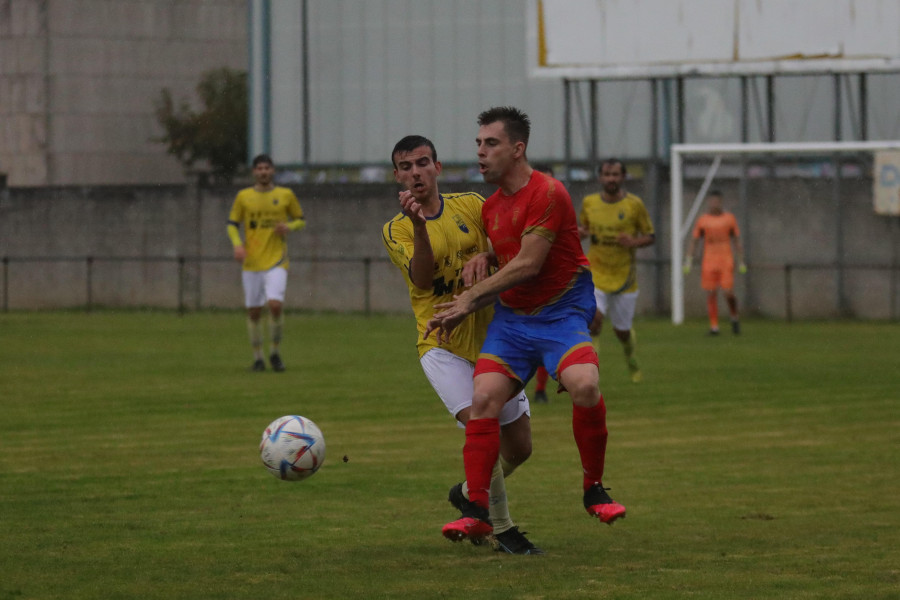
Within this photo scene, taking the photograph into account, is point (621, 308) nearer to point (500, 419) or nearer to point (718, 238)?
point (500, 419)

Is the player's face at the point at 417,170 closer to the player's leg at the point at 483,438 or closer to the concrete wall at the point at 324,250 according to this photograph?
the player's leg at the point at 483,438

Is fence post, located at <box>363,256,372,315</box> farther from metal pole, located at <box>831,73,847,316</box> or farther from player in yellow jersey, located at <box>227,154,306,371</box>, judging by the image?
player in yellow jersey, located at <box>227,154,306,371</box>

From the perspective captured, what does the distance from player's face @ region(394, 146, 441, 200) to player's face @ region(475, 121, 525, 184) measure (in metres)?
0.25

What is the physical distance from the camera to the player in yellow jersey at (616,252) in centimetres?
1614

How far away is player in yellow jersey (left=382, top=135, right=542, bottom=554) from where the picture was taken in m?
7.43

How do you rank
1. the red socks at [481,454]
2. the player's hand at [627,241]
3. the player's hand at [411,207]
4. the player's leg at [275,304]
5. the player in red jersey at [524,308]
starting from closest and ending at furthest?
the player's hand at [411,207]
the red socks at [481,454]
the player in red jersey at [524,308]
the player's hand at [627,241]
the player's leg at [275,304]

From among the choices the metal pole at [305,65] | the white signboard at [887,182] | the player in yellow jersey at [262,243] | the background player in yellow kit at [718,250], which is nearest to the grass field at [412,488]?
the player in yellow jersey at [262,243]

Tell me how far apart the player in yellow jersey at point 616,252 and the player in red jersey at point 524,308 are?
852 cm

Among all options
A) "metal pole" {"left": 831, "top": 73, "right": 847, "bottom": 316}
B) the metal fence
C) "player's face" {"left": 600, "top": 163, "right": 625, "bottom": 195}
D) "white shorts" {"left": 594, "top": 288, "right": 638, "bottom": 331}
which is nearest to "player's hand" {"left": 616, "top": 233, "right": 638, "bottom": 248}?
"player's face" {"left": 600, "top": 163, "right": 625, "bottom": 195}

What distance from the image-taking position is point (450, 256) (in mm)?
7652

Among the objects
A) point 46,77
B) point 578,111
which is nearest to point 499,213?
point 578,111

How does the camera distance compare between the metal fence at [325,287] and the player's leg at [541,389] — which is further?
the metal fence at [325,287]

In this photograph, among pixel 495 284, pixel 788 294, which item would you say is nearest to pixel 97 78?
pixel 788 294

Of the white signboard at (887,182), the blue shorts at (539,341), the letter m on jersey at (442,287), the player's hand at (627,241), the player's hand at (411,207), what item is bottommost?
the blue shorts at (539,341)
